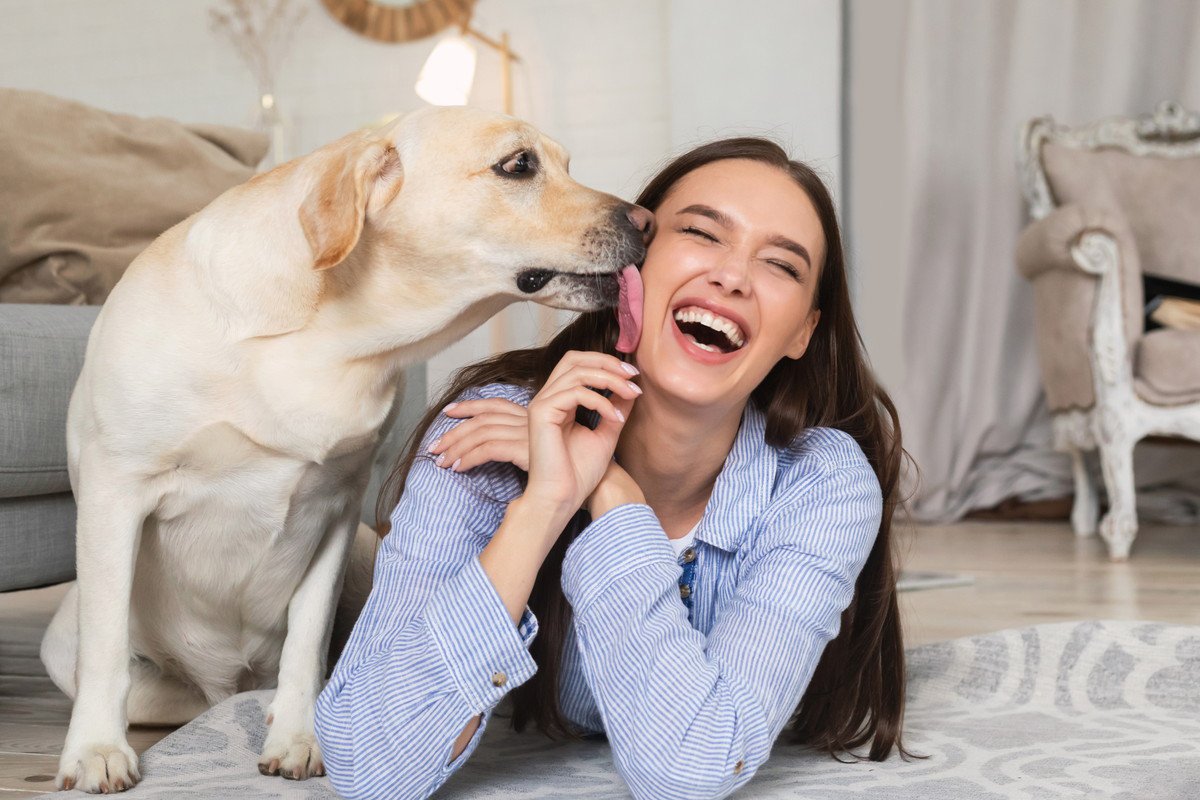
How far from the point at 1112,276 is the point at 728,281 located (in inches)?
92.4

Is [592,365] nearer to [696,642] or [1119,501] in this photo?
[696,642]

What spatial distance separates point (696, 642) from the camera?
3.64ft

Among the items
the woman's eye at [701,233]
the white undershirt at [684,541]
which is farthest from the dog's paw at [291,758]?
the woman's eye at [701,233]

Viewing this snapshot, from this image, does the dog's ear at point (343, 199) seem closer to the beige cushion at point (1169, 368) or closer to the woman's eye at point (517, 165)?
the woman's eye at point (517, 165)

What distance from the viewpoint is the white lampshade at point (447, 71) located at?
3.97m

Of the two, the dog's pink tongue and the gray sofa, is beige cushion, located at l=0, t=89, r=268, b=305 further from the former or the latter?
the dog's pink tongue

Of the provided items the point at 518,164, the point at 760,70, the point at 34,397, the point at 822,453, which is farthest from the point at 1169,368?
the point at 34,397

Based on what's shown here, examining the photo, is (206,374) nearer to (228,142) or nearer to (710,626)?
(710,626)

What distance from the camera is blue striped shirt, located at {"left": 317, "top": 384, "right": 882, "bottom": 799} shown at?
1.06 meters

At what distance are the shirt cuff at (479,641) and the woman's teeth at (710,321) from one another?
0.37 metres

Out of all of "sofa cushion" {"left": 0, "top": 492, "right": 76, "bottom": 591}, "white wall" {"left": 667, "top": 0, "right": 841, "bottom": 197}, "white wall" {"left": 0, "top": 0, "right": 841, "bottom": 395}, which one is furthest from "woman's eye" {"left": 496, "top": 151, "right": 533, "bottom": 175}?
"white wall" {"left": 667, "top": 0, "right": 841, "bottom": 197}

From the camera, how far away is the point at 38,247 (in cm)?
201

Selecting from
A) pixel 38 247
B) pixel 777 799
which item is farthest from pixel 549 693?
pixel 38 247

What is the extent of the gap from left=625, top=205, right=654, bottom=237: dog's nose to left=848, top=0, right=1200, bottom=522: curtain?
2926 mm
